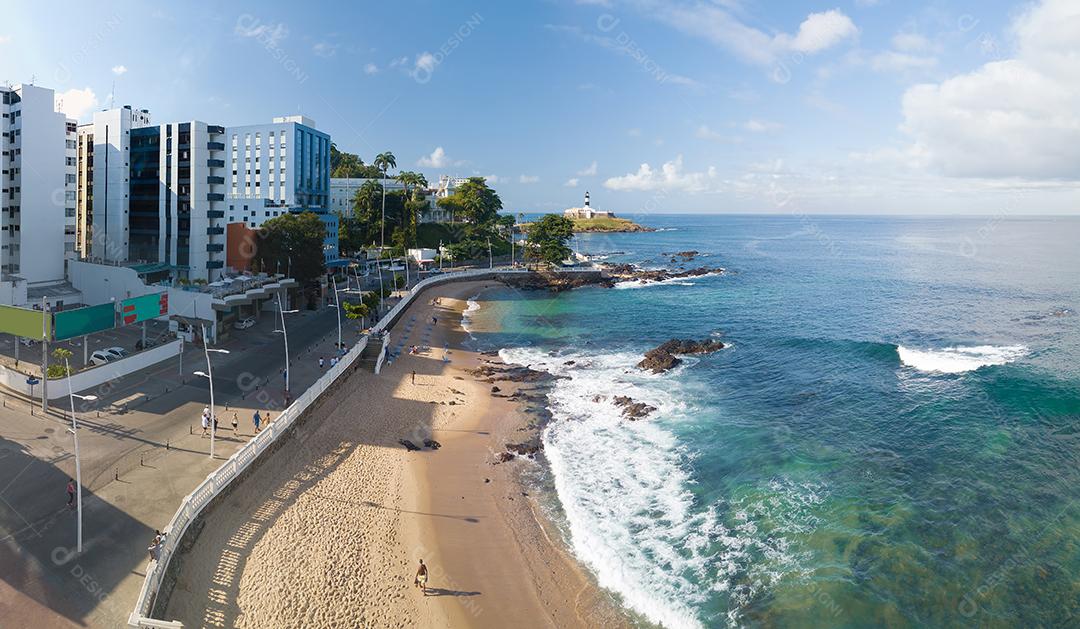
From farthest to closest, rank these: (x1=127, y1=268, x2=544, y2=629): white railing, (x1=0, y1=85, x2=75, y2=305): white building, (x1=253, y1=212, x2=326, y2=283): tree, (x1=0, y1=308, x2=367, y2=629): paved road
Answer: (x1=253, y1=212, x2=326, y2=283): tree
(x1=0, y1=85, x2=75, y2=305): white building
(x1=0, y1=308, x2=367, y2=629): paved road
(x1=127, y1=268, x2=544, y2=629): white railing

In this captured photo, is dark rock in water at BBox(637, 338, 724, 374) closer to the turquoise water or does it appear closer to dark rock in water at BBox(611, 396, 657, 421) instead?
the turquoise water

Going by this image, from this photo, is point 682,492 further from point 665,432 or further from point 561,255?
point 561,255

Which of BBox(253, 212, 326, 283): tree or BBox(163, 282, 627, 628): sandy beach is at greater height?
BBox(253, 212, 326, 283): tree

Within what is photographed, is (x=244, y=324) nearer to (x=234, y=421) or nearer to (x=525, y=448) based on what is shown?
(x=234, y=421)

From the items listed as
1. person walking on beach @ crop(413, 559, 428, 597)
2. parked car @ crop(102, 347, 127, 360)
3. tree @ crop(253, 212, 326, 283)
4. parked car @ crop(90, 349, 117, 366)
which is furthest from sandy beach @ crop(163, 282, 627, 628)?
tree @ crop(253, 212, 326, 283)

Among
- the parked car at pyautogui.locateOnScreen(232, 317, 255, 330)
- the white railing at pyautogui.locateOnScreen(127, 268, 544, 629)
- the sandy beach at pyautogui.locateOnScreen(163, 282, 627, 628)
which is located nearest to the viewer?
the white railing at pyautogui.locateOnScreen(127, 268, 544, 629)
